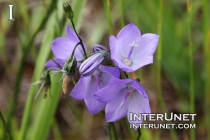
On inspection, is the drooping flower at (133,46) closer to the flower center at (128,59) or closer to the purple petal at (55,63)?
the flower center at (128,59)

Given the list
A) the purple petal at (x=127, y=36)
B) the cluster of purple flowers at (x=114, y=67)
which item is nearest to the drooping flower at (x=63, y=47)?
the cluster of purple flowers at (x=114, y=67)

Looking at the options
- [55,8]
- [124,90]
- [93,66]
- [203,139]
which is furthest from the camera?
[203,139]

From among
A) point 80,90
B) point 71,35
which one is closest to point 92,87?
point 80,90

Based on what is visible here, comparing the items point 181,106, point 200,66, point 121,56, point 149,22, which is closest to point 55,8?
point 121,56

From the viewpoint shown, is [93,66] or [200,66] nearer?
[93,66]

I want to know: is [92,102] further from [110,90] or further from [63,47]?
[63,47]

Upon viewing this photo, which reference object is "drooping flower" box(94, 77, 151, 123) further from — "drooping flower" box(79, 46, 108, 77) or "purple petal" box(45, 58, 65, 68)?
A: "purple petal" box(45, 58, 65, 68)

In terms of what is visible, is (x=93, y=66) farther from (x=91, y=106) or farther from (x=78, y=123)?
(x=78, y=123)

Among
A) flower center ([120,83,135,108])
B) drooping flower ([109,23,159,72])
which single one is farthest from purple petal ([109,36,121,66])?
flower center ([120,83,135,108])

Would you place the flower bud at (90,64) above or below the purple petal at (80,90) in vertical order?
above
